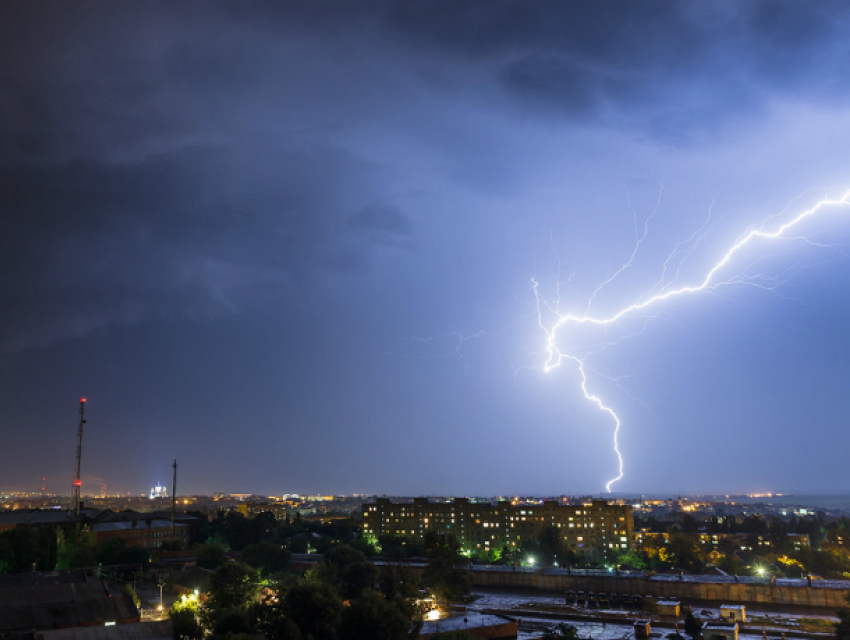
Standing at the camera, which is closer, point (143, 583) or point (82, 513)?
point (143, 583)

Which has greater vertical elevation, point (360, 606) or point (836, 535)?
point (360, 606)

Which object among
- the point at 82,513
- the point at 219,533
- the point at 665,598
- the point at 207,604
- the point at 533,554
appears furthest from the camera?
the point at 82,513

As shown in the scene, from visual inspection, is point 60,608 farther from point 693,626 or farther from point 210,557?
point 693,626

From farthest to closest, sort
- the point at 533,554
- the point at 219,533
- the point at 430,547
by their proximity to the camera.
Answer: the point at 219,533 → the point at 533,554 → the point at 430,547

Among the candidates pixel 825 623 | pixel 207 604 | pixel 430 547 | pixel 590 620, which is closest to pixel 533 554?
pixel 430 547

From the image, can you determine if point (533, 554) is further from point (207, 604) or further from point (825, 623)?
point (207, 604)
